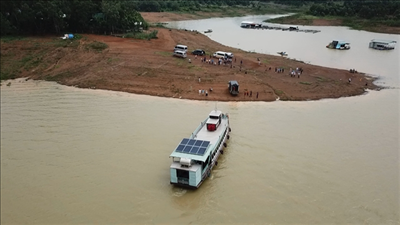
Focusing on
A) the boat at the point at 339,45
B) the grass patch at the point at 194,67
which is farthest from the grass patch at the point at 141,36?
the boat at the point at 339,45

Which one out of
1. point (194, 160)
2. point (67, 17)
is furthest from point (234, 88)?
point (67, 17)

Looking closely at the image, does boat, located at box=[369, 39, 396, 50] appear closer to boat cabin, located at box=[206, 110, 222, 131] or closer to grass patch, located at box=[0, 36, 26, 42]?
boat cabin, located at box=[206, 110, 222, 131]

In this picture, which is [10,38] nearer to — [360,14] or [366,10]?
[360,14]

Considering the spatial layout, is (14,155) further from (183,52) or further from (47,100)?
(183,52)

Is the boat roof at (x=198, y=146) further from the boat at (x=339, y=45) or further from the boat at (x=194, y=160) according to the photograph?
the boat at (x=339, y=45)

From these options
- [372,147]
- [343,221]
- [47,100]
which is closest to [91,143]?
Answer: [47,100]

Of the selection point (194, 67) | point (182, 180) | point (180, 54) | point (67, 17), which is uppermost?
point (67, 17)
